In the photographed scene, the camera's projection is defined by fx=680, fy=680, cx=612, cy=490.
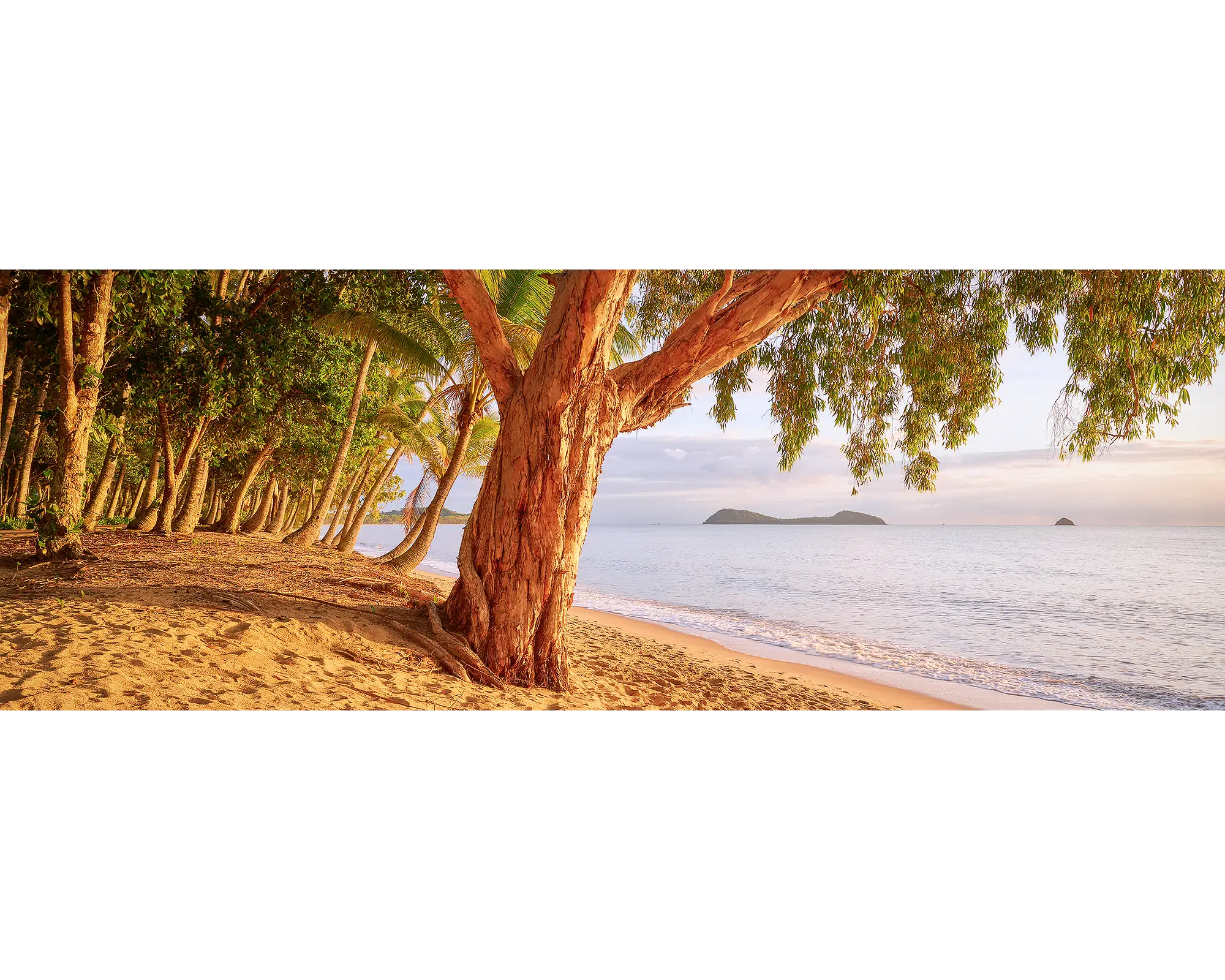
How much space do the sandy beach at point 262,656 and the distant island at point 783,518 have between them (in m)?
4.24

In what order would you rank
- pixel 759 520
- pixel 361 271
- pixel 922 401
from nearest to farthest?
1. pixel 922 401
2. pixel 361 271
3. pixel 759 520

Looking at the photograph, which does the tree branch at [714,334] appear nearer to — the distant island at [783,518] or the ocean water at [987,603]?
the ocean water at [987,603]

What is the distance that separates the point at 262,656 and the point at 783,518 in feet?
25.5

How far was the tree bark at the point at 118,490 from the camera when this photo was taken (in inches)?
521

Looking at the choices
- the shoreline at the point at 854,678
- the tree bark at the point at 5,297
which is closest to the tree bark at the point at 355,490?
the shoreline at the point at 854,678

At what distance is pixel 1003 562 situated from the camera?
1548cm

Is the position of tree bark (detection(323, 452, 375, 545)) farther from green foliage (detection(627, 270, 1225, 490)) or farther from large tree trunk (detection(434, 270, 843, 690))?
large tree trunk (detection(434, 270, 843, 690))

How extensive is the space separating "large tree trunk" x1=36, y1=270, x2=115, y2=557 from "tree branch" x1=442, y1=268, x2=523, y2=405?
8.19 ft

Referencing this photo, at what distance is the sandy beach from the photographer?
302cm

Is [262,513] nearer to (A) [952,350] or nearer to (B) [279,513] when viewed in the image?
(B) [279,513]
